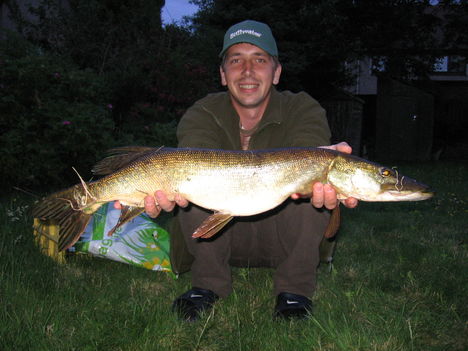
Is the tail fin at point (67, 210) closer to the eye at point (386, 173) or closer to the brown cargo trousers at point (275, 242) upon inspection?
the brown cargo trousers at point (275, 242)

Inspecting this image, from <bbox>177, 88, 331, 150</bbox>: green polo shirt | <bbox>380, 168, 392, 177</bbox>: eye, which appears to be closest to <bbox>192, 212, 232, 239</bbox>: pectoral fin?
<bbox>177, 88, 331, 150</bbox>: green polo shirt

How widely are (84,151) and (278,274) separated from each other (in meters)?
4.69

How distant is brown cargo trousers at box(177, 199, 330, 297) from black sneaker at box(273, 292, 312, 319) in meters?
0.08

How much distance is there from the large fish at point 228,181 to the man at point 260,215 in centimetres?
13

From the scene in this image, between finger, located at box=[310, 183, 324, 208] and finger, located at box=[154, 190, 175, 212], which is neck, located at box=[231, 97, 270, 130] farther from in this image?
finger, located at box=[154, 190, 175, 212]

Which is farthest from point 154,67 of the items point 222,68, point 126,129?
point 222,68

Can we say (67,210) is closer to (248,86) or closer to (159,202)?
(159,202)

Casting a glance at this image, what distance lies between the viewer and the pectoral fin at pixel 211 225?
3008mm

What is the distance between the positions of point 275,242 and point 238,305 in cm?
67

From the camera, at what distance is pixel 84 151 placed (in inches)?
277

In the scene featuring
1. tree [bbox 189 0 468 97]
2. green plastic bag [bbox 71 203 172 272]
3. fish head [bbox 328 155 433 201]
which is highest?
tree [bbox 189 0 468 97]

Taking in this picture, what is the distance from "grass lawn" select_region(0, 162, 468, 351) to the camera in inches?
103

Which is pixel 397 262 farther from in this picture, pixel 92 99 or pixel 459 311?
pixel 92 99

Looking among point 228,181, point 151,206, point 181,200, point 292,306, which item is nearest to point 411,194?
point 292,306
